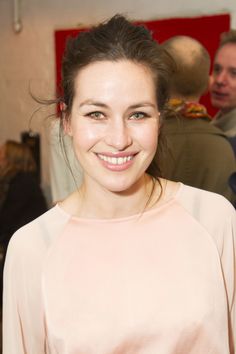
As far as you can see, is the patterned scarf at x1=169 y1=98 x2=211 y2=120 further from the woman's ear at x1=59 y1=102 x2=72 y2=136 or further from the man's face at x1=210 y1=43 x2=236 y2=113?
the woman's ear at x1=59 y1=102 x2=72 y2=136

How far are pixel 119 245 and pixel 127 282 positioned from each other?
0.28 ft

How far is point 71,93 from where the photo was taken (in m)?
1.14

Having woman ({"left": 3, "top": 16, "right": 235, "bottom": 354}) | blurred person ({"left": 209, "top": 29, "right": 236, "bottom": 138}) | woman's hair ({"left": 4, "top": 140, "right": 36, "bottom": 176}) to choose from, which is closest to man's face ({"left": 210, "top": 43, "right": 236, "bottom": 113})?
blurred person ({"left": 209, "top": 29, "right": 236, "bottom": 138})

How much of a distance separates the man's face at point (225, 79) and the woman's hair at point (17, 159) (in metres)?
1.39

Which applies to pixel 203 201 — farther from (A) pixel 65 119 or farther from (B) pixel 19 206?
(B) pixel 19 206

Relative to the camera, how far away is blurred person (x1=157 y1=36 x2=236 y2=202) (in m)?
1.75

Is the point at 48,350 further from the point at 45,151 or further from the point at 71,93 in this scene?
Answer: the point at 45,151

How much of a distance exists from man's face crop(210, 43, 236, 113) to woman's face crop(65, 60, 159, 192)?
3.49ft

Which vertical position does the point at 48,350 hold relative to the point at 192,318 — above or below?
below

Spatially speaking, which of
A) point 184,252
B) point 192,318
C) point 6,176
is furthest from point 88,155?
point 6,176

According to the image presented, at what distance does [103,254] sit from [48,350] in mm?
253

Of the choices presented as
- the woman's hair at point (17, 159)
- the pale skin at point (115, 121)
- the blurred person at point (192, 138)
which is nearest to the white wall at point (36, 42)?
the woman's hair at point (17, 159)

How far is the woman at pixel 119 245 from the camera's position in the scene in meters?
1.09

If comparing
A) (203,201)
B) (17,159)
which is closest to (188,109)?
(203,201)
